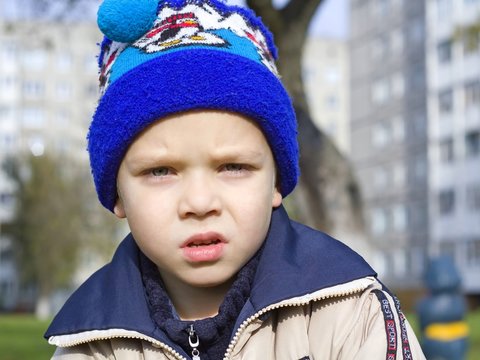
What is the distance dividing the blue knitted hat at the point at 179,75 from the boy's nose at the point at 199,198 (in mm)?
174

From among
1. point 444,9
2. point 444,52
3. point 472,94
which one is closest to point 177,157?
point 472,94

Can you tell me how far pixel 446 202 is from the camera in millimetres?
45719

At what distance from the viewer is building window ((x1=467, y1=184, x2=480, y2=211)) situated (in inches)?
1694

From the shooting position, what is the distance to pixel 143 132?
2.30 metres

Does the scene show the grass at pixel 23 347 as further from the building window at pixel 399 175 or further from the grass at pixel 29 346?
the building window at pixel 399 175

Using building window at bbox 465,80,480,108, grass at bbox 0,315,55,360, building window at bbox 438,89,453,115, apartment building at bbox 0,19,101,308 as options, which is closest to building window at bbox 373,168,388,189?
building window at bbox 438,89,453,115

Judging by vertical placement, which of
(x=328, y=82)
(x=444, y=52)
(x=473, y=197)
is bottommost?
(x=473, y=197)

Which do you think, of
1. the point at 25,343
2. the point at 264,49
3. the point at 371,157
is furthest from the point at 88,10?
the point at 371,157

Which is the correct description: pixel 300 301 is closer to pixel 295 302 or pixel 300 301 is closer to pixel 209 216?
pixel 295 302

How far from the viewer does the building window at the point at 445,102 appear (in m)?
45.7

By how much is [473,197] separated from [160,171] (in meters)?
42.4

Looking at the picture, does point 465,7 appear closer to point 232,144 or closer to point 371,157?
point 371,157

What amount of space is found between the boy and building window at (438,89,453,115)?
4447 cm

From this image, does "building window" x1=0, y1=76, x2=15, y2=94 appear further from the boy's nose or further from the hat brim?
the boy's nose
